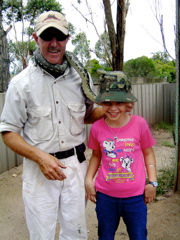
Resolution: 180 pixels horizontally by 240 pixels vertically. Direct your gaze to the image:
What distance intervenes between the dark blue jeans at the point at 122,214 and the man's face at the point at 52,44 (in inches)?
43.9

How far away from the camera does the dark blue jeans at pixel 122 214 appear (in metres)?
1.90

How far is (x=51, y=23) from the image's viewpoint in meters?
1.90

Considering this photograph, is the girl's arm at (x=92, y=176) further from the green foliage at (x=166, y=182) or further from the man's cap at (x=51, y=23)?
the green foliage at (x=166, y=182)

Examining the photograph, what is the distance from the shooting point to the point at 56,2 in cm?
1739

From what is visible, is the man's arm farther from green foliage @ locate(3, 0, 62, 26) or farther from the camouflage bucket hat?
green foliage @ locate(3, 0, 62, 26)

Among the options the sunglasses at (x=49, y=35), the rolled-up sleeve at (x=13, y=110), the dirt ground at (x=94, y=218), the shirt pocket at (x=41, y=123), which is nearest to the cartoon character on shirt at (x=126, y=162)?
the shirt pocket at (x=41, y=123)

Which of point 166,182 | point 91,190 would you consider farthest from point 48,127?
point 166,182

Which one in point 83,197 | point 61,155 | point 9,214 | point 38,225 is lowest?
point 9,214

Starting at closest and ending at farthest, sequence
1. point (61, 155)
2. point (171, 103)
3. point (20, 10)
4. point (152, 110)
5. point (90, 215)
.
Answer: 1. point (61, 155)
2. point (90, 215)
3. point (152, 110)
4. point (171, 103)
5. point (20, 10)

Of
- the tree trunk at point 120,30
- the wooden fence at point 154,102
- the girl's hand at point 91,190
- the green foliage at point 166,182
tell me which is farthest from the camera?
the wooden fence at point 154,102

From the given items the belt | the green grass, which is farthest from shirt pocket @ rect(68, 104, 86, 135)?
the green grass

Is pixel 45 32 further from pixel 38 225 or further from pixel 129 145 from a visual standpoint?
pixel 38 225

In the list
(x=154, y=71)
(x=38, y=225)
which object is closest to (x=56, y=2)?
(x=154, y=71)

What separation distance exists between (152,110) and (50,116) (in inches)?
313
